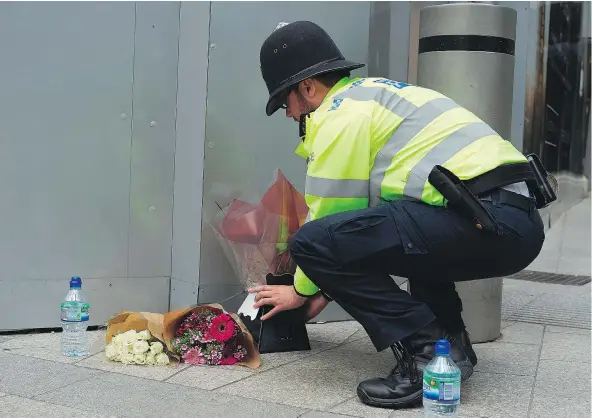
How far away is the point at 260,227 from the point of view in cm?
443

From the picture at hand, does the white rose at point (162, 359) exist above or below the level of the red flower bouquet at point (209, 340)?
below

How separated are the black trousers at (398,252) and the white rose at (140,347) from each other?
0.87 meters

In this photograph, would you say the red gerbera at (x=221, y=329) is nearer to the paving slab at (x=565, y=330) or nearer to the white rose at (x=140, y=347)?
the white rose at (x=140, y=347)

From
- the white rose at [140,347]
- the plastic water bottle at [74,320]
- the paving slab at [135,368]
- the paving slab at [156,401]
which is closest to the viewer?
the paving slab at [156,401]

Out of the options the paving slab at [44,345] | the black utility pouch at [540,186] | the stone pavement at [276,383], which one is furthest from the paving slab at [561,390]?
the paving slab at [44,345]

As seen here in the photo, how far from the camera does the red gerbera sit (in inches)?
161

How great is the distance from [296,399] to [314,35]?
1.51 meters

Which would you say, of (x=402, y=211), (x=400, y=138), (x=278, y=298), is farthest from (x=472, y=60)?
(x=278, y=298)

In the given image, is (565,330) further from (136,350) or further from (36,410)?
(36,410)

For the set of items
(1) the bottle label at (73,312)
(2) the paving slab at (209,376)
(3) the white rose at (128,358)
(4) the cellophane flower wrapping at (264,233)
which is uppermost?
(4) the cellophane flower wrapping at (264,233)

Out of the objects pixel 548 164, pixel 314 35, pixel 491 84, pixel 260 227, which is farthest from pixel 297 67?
pixel 548 164

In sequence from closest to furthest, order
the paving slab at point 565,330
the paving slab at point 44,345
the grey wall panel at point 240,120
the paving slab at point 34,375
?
the paving slab at point 34,375
the paving slab at point 44,345
the grey wall panel at point 240,120
the paving slab at point 565,330

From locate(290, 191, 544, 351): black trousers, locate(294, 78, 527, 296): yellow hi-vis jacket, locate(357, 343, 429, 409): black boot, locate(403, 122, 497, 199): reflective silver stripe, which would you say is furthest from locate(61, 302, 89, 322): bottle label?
locate(403, 122, 497, 199): reflective silver stripe

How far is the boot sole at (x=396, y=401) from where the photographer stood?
143 inches
